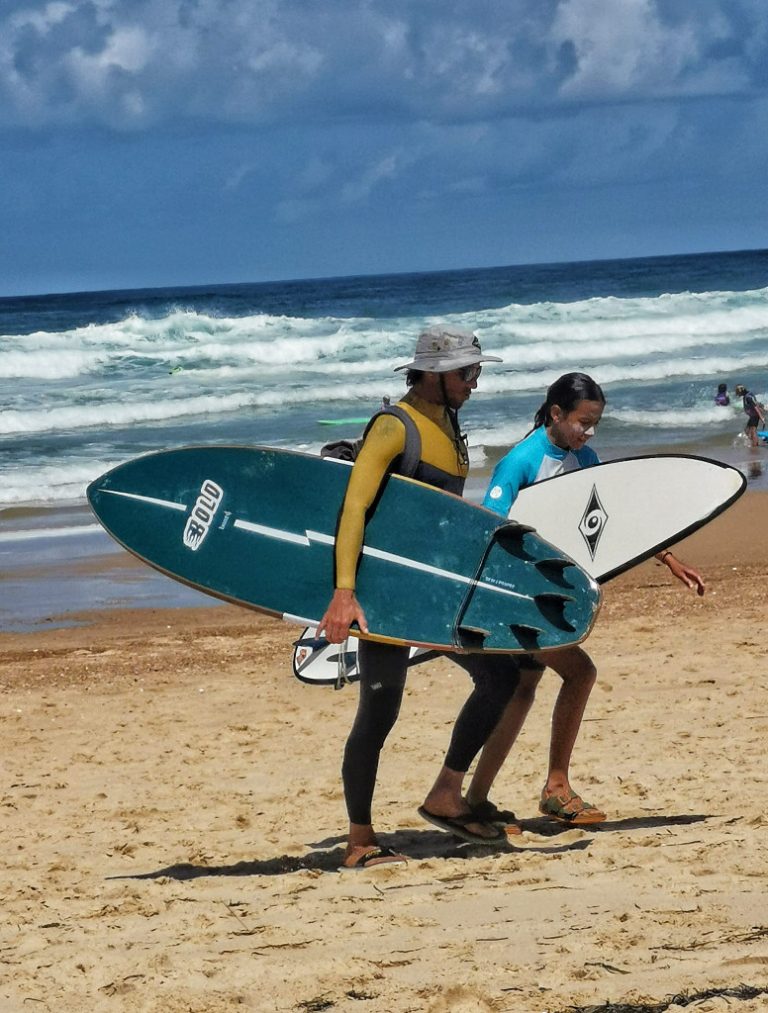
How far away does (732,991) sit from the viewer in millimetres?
2744

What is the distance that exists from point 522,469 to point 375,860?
47.5 inches

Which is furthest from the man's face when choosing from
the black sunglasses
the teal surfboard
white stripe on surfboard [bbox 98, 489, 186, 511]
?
white stripe on surfboard [bbox 98, 489, 186, 511]

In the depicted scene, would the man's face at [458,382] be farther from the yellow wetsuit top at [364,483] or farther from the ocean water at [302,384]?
the ocean water at [302,384]

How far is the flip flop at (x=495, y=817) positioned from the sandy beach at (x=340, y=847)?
0.08 meters

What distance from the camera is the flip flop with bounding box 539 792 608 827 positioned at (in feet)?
13.8

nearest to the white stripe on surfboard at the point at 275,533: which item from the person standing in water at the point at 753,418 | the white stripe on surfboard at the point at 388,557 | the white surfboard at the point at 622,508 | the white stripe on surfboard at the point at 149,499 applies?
the white stripe on surfboard at the point at 388,557

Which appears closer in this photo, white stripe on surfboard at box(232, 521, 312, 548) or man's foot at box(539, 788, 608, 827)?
white stripe on surfboard at box(232, 521, 312, 548)

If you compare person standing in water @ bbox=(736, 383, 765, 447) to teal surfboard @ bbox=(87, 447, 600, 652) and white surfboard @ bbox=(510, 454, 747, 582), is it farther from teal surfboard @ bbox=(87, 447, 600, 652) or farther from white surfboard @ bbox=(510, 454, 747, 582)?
teal surfboard @ bbox=(87, 447, 600, 652)

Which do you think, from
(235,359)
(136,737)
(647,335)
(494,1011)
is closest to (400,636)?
(494,1011)

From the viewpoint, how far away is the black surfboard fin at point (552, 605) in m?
3.81

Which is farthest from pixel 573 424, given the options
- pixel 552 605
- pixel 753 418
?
pixel 753 418

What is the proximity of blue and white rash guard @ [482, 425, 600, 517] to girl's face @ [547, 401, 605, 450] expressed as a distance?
0.03m

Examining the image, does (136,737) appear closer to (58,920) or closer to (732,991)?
(58,920)

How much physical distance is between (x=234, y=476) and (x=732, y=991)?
6.67 feet
